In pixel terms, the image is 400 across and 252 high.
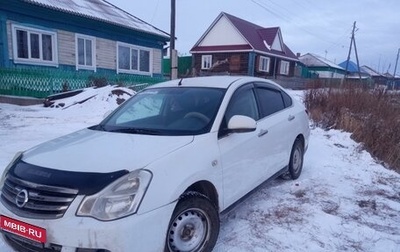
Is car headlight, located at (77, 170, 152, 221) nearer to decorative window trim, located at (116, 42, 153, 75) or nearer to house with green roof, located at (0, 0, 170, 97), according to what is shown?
house with green roof, located at (0, 0, 170, 97)

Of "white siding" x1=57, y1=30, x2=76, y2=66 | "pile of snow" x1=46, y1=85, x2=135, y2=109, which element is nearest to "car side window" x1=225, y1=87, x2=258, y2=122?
"pile of snow" x1=46, y1=85, x2=135, y2=109

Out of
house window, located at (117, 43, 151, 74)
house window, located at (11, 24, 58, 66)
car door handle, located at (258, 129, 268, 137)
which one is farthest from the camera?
house window, located at (117, 43, 151, 74)

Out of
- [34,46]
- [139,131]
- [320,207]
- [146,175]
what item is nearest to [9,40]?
[34,46]

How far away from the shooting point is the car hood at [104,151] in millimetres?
2338

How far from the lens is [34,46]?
1316cm

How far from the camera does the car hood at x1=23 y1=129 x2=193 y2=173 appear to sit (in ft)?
7.67

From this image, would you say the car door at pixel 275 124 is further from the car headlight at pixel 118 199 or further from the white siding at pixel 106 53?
the white siding at pixel 106 53

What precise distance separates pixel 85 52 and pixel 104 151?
554 inches

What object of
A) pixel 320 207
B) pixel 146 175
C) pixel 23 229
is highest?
pixel 146 175

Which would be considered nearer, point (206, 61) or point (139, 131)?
point (139, 131)

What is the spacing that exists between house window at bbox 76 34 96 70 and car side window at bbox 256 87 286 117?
40.9ft

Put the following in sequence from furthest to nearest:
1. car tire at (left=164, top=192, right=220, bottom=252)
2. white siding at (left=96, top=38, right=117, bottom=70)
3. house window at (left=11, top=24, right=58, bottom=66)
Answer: white siding at (left=96, top=38, right=117, bottom=70)
house window at (left=11, top=24, right=58, bottom=66)
car tire at (left=164, top=192, right=220, bottom=252)

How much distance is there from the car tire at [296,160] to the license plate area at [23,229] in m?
3.60

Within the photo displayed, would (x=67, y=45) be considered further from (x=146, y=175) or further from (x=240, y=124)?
(x=146, y=175)
